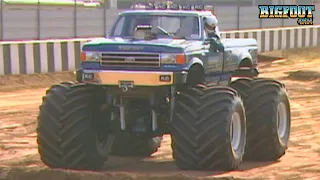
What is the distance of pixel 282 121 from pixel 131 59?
3.06 m

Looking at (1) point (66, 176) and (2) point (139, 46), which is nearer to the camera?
(1) point (66, 176)

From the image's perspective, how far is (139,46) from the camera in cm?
1055

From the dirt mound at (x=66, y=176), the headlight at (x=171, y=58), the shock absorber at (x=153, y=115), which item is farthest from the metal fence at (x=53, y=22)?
the dirt mound at (x=66, y=176)

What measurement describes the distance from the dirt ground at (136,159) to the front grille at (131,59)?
137cm

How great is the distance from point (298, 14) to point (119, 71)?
31.1m

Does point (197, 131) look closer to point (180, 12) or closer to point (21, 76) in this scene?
Answer: point (180, 12)

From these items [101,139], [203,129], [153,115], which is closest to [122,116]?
[153,115]

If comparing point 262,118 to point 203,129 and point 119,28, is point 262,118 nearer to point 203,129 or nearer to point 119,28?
point 203,129

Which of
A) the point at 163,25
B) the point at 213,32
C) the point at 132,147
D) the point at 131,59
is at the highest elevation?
the point at 163,25

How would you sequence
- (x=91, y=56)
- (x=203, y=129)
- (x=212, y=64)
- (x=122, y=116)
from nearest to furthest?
(x=203, y=129) → (x=122, y=116) → (x=91, y=56) → (x=212, y=64)

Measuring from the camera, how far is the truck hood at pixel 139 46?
34.4 feet

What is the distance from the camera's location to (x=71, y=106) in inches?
417

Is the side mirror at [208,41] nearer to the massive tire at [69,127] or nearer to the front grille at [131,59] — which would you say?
the front grille at [131,59]

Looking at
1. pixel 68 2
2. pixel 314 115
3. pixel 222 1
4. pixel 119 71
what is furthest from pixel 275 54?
pixel 119 71
